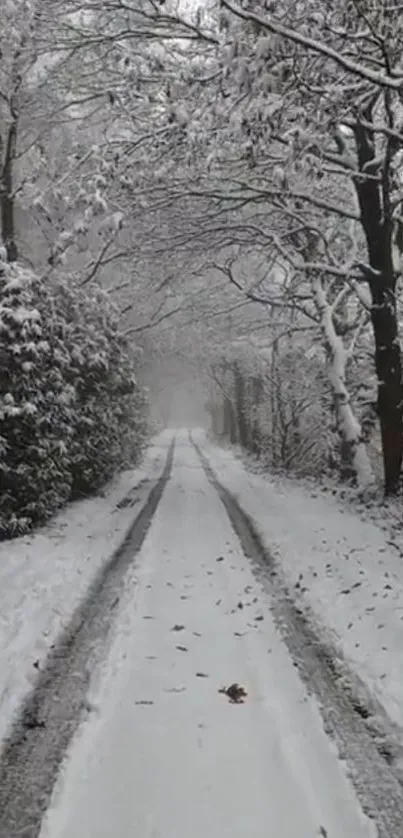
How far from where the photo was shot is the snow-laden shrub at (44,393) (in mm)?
11273

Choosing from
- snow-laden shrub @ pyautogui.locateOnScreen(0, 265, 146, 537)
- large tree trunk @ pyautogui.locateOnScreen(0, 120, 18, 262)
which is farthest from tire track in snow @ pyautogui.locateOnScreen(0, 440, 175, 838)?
large tree trunk @ pyautogui.locateOnScreen(0, 120, 18, 262)

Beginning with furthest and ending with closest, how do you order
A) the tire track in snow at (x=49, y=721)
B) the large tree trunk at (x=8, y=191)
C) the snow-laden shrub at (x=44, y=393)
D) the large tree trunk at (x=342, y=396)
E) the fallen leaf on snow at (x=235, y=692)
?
the large tree trunk at (x=8, y=191) → the large tree trunk at (x=342, y=396) → the snow-laden shrub at (x=44, y=393) → the fallen leaf on snow at (x=235, y=692) → the tire track in snow at (x=49, y=721)

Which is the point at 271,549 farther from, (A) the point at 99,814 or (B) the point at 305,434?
(B) the point at 305,434

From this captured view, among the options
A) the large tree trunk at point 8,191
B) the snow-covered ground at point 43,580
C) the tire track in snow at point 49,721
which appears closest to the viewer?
the tire track in snow at point 49,721

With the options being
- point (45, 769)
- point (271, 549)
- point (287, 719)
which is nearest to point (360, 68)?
point (287, 719)

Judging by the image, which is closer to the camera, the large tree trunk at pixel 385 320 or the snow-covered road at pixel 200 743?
the snow-covered road at pixel 200 743

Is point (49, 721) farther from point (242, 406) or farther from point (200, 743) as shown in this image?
point (242, 406)

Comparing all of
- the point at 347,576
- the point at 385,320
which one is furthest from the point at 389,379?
the point at 347,576

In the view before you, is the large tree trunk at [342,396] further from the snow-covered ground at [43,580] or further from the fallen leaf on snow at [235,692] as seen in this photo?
the fallen leaf on snow at [235,692]

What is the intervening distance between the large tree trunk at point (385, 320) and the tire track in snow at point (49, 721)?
6.69 m

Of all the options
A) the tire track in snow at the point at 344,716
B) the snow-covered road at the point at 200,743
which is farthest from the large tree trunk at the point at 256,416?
the snow-covered road at the point at 200,743

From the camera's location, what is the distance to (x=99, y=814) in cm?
361

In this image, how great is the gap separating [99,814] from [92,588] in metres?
4.61

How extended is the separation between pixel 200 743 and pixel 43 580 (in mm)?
4523
